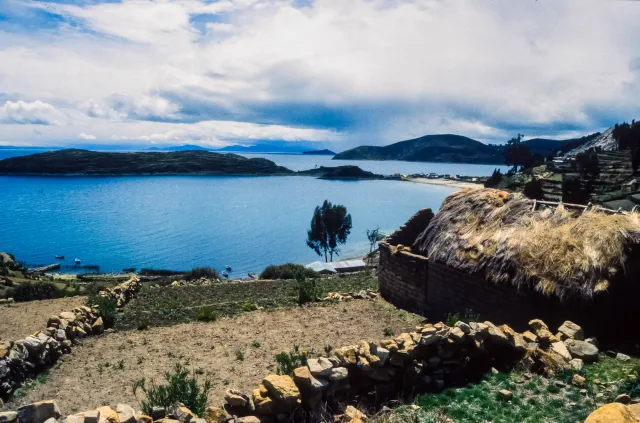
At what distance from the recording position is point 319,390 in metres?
6.50

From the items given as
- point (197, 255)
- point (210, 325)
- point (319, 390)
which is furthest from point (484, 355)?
point (197, 255)

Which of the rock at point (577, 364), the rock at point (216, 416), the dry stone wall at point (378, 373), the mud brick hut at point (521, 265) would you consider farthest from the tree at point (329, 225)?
the rock at point (216, 416)

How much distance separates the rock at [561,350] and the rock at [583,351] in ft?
0.58

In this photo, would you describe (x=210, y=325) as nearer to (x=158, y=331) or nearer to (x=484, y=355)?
(x=158, y=331)

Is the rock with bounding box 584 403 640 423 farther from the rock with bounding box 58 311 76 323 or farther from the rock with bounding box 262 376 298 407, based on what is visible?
the rock with bounding box 58 311 76 323

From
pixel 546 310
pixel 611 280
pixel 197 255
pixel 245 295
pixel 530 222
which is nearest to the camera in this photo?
pixel 611 280

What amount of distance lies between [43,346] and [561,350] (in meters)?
10.4

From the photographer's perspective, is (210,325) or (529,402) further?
(210,325)

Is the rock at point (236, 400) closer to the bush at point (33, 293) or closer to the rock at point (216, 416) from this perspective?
the rock at point (216, 416)

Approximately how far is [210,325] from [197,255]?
60.0 meters

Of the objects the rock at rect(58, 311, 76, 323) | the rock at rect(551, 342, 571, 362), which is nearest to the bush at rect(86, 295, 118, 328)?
the rock at rect(58, 311, 76, 323)

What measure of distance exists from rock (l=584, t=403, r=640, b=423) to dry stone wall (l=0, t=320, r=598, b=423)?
2.66 meters

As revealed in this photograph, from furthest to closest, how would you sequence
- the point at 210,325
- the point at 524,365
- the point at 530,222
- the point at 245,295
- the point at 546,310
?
the point at 245,295 → the point at 210,325 → the point at 530,222 → the point at 546,310 → the point at 524,365

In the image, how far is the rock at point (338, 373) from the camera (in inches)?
268
